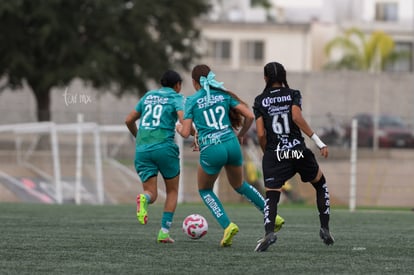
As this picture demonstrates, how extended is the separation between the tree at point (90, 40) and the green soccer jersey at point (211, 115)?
30425 mm

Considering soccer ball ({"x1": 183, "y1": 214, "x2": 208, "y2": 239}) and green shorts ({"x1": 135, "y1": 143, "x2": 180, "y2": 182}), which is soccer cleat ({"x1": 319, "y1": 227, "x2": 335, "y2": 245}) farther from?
green shorts ({"x1": 135, "y1": 143, "x2": 180, "y2": 182})

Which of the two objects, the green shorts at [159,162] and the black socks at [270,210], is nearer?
the black socks at [270,210]

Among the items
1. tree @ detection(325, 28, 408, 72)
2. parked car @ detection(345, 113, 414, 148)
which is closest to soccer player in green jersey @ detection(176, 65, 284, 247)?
parked car @ detection(345, 113, 414, 148)

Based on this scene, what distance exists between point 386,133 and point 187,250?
28.5 m

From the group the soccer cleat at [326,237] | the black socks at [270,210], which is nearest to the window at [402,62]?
the soccer cleat at [326,237]

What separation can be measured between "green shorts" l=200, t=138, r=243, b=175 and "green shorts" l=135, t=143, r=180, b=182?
22.4 inches

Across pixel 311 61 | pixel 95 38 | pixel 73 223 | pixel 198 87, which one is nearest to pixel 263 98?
pixel 198 87

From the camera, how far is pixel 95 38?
146 ft

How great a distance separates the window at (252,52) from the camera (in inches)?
2753

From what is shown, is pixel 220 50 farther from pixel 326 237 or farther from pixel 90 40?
pixel 326 237

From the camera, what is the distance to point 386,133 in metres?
38.8

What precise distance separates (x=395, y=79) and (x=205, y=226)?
47.7m

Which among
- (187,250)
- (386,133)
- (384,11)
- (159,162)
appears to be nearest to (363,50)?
(384,11)

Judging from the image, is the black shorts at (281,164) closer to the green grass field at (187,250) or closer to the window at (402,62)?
the green grass field at (187,250)
